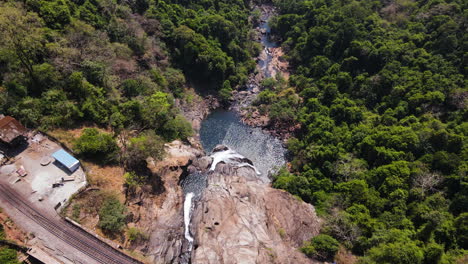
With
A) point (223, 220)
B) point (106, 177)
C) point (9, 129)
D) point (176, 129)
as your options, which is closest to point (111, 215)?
point (106, 177)

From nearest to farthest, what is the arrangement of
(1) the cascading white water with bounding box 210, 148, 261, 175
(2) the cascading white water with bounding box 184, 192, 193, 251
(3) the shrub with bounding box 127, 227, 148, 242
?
(3) the shrub with bounding box 127, 227, 148, 242 < (2) the cascading white water with bounding box 184, 192, 193, 251 < (1) the cascading white water with bounding box 210, 148, 261, 175

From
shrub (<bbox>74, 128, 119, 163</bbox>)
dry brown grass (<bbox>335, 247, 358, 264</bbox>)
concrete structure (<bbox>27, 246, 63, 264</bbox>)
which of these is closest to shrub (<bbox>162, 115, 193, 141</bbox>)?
shrub (<bbox>74, 128, 119, 163</bbox>)

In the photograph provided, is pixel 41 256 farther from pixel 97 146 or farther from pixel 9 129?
pixel 9 129

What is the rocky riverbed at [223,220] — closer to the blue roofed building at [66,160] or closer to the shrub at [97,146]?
the shrub at [97,146]

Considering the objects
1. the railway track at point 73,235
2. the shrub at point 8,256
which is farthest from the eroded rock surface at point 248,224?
Result: the shrub at point 8,256

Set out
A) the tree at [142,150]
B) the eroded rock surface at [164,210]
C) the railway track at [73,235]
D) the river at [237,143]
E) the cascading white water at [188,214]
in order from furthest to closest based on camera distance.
→ the river at [237,143]
the tree at [142,150]
the cascading white water at [188,214]
the eroded rock surface at [164,210]
the railway track at [73,235]

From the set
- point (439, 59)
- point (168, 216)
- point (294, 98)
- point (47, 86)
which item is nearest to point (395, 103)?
point (439, 59)

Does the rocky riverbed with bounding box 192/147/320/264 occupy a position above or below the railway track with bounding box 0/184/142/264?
above

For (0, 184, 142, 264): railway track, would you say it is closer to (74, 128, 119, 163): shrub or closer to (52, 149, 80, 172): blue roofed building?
(52, 149, 80, 172): blue roofed building
